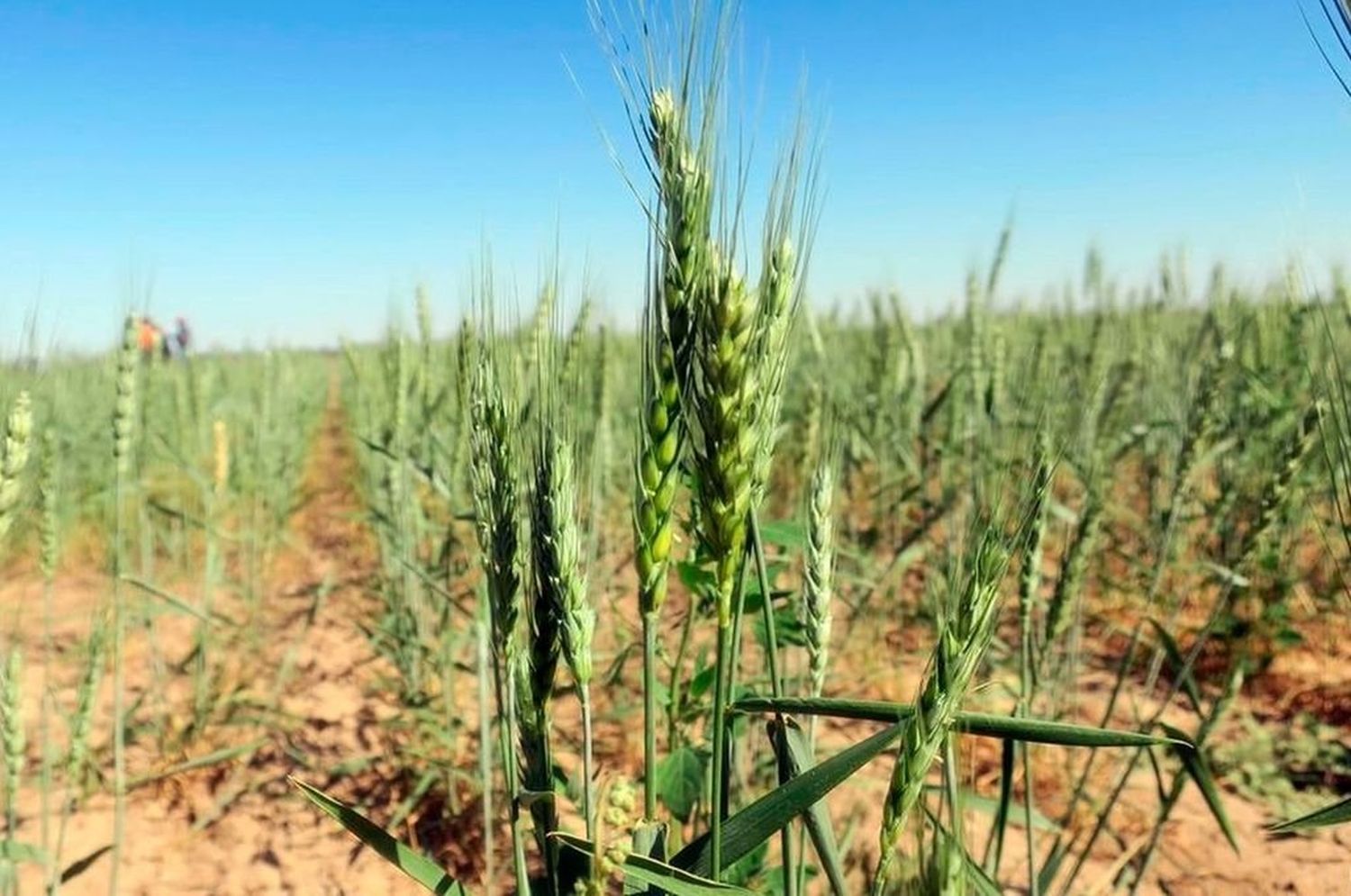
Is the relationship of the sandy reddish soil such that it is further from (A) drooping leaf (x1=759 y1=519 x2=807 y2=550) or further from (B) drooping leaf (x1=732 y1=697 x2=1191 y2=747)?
(B) drooping leaf (x1=732 y1=697 x2=1191 y2=747)

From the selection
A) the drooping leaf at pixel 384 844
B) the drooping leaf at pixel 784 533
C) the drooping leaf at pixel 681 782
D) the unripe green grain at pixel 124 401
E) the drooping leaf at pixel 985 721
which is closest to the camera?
the drooping leaf at pixel 985 721

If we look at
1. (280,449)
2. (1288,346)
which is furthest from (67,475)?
(1288,346)

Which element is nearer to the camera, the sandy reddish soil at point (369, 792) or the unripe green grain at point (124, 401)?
the unripe green grain at point (124, 401)

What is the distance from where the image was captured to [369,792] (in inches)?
87.9

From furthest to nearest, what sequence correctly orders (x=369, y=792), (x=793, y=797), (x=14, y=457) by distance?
(x=369, y=792) < (x=14, y=457) < (x=793, y=797)

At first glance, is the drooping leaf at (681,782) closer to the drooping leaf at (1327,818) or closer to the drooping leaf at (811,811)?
the drooping leaf at (811,811)

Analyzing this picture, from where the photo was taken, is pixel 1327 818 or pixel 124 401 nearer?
pixel 1327 818

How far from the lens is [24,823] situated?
2.13 meters

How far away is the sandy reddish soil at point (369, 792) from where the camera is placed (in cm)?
190

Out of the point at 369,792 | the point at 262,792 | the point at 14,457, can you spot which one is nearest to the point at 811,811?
the point at 14,457

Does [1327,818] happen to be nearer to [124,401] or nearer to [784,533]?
[784,533]

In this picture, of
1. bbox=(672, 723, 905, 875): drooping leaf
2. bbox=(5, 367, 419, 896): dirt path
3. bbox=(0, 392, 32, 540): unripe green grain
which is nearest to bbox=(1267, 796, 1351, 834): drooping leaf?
bbox=(672, 723, 905, 875): drooping leaf

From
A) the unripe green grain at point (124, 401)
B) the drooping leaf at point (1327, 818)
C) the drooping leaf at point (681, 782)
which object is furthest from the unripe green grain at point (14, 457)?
the drooping leaf at point (1327, 818)

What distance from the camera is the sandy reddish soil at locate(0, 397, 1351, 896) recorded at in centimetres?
190
